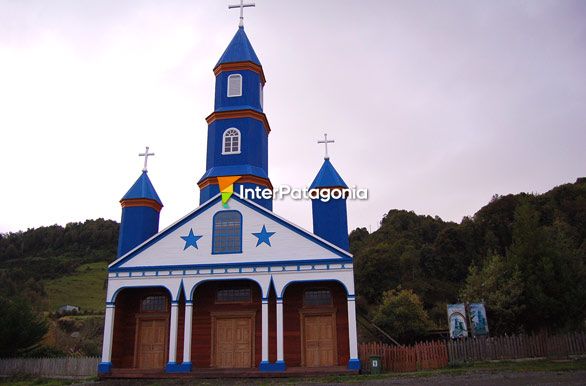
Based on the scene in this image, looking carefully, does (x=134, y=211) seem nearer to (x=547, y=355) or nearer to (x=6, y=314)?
(x=6, y=314)

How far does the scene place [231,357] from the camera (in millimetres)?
22859

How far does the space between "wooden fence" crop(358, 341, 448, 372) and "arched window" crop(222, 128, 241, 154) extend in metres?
12.2

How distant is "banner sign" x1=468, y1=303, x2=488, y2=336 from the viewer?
24.1m

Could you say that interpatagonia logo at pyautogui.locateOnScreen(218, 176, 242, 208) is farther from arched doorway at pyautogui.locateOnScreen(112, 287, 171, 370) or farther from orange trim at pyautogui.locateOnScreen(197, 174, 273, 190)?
arched doorway at pyautogui.locateOnScreen(112, 287, 171, 370)

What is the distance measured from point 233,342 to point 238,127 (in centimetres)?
1118

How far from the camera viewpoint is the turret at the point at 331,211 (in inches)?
950

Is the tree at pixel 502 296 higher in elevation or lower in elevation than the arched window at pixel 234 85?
lower

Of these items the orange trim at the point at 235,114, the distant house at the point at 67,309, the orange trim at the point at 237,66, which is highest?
the orange trim at the point at 237,66

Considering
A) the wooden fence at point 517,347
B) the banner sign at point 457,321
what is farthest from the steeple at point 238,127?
the wooden fence at point 517,347

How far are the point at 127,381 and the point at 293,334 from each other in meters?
6.93

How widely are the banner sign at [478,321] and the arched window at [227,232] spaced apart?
11.0 meters

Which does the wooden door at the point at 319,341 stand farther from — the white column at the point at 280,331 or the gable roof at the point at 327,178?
the gable roof at the point at 327,178

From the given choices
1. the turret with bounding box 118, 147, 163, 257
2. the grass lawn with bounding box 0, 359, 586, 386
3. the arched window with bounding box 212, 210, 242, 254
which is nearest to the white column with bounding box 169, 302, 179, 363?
the grass lawn with bounding box 0, 359, 586, 386

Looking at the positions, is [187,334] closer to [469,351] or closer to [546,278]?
[469,351]
